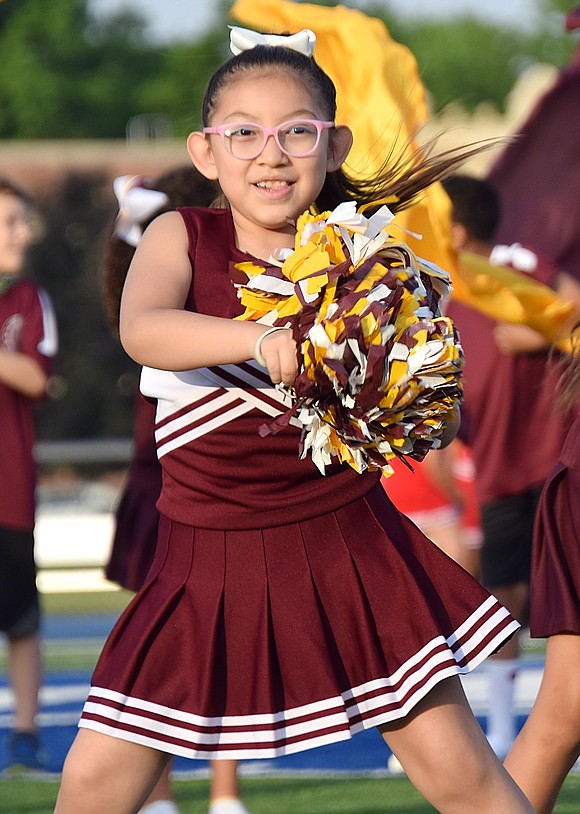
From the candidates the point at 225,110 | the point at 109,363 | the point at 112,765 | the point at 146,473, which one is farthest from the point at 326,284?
the point at 109,363

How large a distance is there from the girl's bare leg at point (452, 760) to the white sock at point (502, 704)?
9.68ft

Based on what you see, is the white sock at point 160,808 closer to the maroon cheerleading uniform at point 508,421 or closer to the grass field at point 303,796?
the grass field at point 303,796

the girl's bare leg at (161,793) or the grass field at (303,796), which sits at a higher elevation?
the girl's bare leg at (161,793)

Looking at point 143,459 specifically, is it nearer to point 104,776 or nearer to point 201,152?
point 201,152

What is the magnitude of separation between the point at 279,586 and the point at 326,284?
0.68 m

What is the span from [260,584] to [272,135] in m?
0.89

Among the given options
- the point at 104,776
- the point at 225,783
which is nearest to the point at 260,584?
the point at 104,776

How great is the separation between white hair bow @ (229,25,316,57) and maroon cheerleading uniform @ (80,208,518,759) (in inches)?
15.6

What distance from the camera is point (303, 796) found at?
17.9ft

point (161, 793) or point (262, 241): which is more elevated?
point (262, 241)

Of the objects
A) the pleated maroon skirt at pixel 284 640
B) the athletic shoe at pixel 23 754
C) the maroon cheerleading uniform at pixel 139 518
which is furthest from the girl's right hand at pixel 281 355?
the athletic shoe at pixel 23 754

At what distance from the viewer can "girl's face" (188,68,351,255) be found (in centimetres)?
324

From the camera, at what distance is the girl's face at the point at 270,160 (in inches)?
128

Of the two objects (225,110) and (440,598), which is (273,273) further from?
(440,598)
